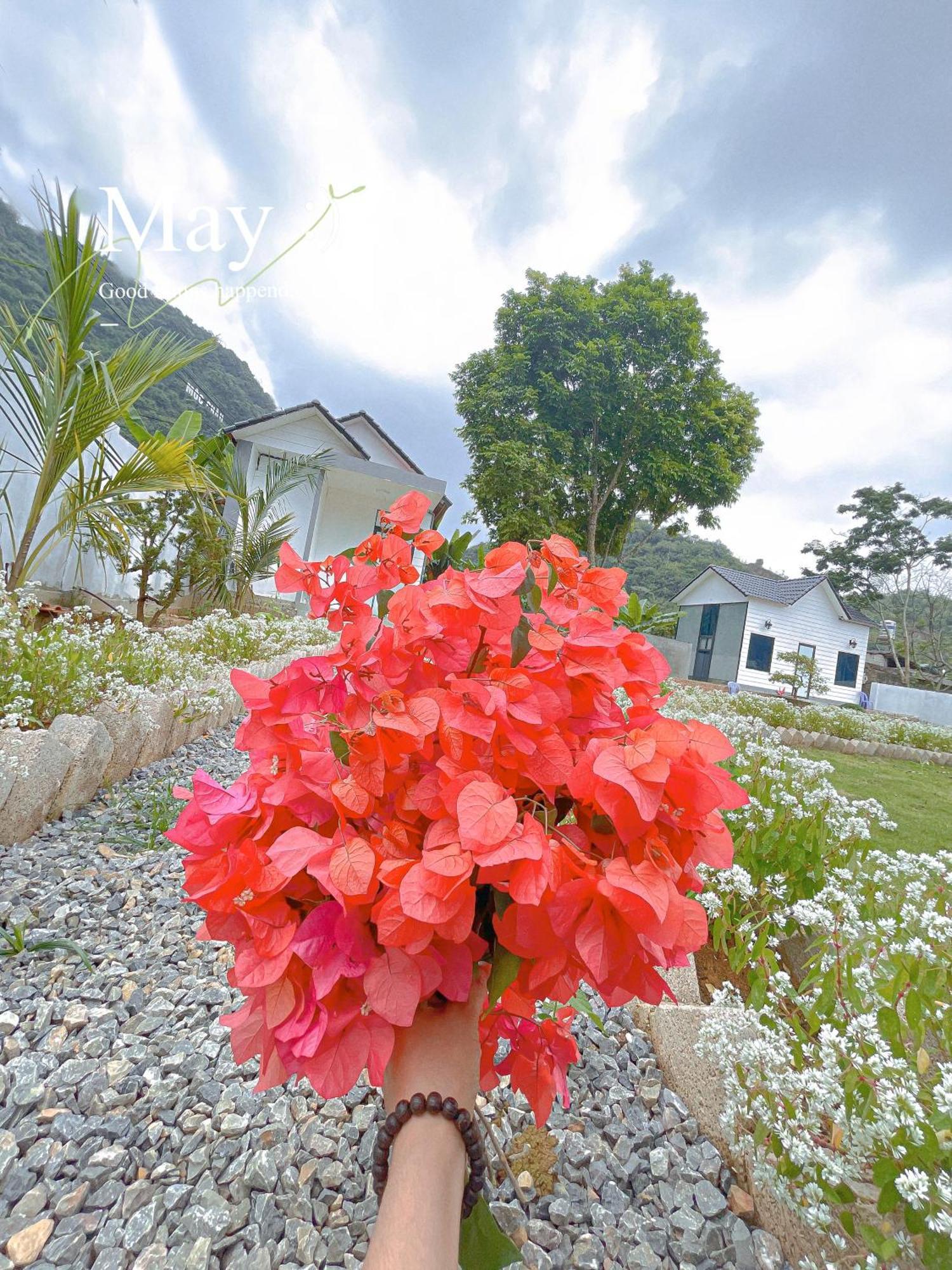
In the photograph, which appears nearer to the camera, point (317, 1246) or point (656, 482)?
point (317, 1246)

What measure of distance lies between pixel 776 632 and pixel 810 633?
4.27 feet

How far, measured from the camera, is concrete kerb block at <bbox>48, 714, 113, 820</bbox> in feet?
6.91

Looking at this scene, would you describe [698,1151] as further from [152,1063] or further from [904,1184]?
[152,1063]

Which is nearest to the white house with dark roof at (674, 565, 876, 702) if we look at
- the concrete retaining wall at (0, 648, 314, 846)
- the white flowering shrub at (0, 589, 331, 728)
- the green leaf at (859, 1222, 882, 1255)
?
the white flowering shrub at (0, 589, 331, 728)

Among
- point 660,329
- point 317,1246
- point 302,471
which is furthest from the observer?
point 660,329

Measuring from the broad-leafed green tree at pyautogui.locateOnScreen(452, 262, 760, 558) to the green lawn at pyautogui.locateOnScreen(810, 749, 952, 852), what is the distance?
421 inches

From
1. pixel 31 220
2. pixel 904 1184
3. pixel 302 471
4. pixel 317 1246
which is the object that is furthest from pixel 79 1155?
pixel 302 471

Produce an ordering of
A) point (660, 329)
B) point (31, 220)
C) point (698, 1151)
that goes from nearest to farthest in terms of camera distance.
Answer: point (698, 1151), point (31, 220), point (660, 329)

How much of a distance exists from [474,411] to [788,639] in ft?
39.6

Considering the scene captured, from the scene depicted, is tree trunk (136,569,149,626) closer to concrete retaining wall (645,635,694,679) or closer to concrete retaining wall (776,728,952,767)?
concrete retaining wall (776,728,952,767)

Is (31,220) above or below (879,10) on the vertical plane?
below

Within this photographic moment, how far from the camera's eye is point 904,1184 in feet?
2.17

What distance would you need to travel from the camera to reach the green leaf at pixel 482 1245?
1.94 ft

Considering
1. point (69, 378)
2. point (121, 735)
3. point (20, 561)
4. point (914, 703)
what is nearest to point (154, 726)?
point (121, 735)
